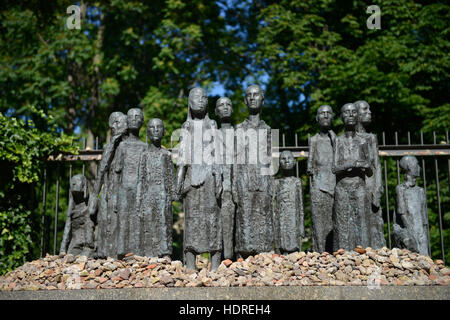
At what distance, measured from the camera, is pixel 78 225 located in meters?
8.66

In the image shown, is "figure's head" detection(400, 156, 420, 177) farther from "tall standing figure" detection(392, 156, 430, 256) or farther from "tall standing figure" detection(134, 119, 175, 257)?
"tall standing figure" detection(134, 119, 175, 257)

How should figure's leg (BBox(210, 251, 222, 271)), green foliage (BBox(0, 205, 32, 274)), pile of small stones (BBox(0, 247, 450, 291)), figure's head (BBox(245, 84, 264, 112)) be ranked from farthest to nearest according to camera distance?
green foliage (BBox(0, 205, 32, 274)) → figure's head (BBox(245, 84, 264, 112)) → figure's leg (BBox(210, 251, 222, 271)) → pile of small stones (BBox(0, 247, 450, 291))

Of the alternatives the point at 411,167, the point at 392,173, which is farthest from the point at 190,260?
the point at 392,173

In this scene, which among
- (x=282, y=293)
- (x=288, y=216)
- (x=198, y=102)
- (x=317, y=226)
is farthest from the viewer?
(x=317, y=226)

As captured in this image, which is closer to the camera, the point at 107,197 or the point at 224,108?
the point at 224,108

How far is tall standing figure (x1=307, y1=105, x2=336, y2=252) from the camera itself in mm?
8359

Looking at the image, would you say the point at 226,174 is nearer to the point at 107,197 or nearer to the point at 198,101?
the point at 198,101

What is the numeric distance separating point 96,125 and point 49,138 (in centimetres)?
803

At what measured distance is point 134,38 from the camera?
55.6ft

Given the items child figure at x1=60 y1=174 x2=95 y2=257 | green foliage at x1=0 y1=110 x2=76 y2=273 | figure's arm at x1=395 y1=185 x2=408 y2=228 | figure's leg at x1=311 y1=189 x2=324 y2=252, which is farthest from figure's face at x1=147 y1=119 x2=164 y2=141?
figure's arm at x1=395 y1=185 x2=408 y2=228

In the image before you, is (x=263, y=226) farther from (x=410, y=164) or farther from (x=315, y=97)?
(x=315, y=97)

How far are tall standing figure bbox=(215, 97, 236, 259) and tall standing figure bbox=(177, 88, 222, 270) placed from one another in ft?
0.64

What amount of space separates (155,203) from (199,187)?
0.70 meters
